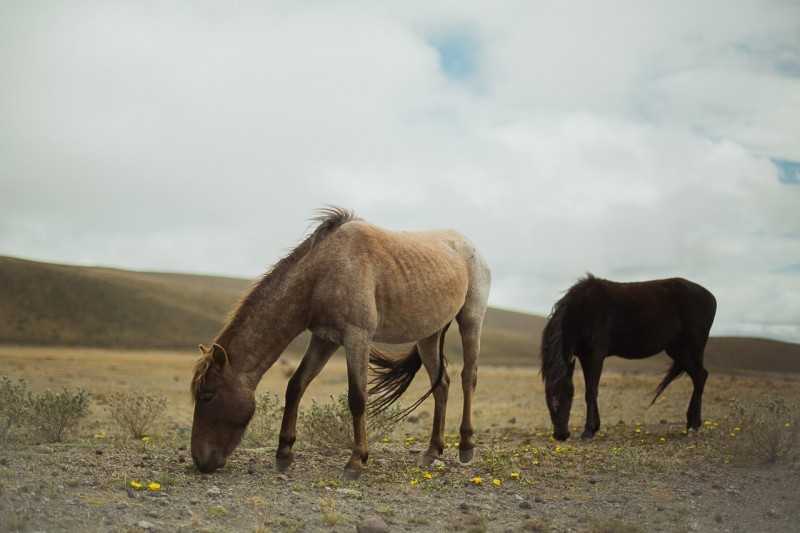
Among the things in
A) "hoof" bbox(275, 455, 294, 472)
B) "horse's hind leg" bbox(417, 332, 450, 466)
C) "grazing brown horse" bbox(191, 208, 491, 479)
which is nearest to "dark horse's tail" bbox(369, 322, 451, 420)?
"horse's hind leg" bbox(417, 332, 450, 466)

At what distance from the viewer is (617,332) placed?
12.9m

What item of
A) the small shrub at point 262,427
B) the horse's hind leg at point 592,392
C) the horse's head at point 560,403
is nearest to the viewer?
the small shrub at point 262,427

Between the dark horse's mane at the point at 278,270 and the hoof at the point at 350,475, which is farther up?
the dark horse's mane at the point at 278,270

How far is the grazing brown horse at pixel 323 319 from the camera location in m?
6.90

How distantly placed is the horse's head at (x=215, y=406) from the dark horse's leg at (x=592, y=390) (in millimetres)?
7179

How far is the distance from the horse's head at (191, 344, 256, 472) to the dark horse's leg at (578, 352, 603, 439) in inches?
283

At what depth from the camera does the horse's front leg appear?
709 centimetres

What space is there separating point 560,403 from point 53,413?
325 inches

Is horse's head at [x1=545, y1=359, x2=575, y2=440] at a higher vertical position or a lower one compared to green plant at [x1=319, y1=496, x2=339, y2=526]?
higher

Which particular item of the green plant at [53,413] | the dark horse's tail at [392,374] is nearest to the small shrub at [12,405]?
the green plant at [53,413]

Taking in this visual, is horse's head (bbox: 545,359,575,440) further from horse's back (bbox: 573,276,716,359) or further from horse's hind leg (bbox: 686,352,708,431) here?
horse's hind leg (bbox: 686,352,708,431)

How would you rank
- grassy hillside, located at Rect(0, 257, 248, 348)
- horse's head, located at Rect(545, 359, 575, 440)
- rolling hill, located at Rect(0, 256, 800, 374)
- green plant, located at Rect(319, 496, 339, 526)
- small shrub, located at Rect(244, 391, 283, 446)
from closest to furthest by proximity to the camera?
green plant, located at Rect(319, 496, 339, 526), small shrub, located at Rect(244, 391, 283, 446), horse's head, located at Rect(545, 359, 575, 440), rolling hill, located at Rect(0, 256, 800, 374), grassy hillside, located at Rect(0, 257, 248, 348)

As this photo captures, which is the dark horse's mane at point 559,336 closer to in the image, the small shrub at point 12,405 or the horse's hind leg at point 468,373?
the horse's hind leg at point 468,373

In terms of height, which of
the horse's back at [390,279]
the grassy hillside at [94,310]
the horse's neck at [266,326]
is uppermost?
the horse's back at [390,279]
